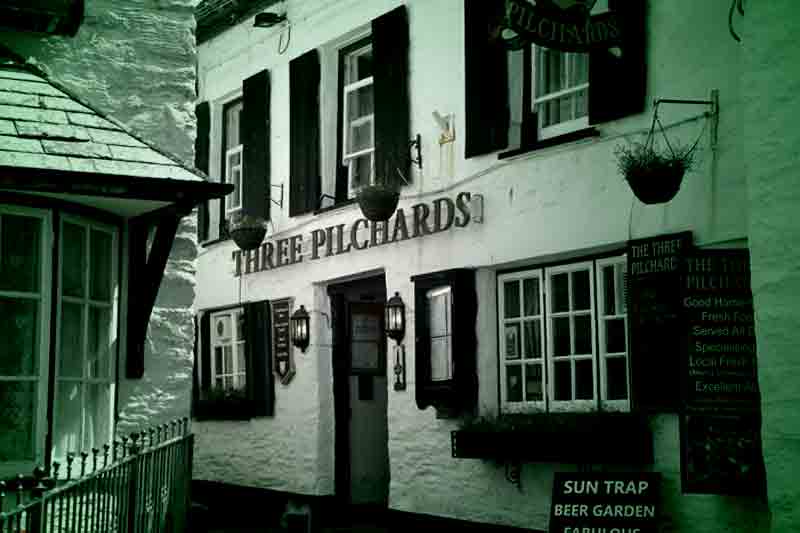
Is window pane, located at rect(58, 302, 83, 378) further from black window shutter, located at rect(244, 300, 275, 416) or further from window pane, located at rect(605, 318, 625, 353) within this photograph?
black window shutter, located at rect(244, 300, 275, 416)

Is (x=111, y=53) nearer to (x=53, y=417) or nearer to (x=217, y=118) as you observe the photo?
(x=53, y=417)

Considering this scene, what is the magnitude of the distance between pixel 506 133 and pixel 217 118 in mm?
6405

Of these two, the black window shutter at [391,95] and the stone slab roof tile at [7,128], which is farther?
the black window shutter at [391,95]

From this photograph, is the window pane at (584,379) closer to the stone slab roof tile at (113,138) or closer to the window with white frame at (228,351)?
the stone slab roof tile at (113,138)

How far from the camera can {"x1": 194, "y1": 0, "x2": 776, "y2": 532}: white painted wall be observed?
28.9 feet

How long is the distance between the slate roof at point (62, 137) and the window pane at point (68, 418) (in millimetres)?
1516

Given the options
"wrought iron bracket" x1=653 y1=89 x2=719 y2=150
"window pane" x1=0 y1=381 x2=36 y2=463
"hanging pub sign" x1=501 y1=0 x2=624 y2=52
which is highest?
"hanging pub sign" x1=501 y1=0 x2=624 y2=52

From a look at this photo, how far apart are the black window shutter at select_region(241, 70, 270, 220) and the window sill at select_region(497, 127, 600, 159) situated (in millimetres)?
4656

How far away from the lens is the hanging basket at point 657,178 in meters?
8.56

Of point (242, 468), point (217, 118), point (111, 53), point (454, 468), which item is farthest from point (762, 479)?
point (217, 118)

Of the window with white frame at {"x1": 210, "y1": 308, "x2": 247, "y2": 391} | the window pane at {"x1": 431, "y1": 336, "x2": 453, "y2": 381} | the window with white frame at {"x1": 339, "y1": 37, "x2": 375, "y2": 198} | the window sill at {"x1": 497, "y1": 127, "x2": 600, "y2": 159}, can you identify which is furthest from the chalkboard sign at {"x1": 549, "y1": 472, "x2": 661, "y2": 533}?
the window with white frame at {"x1": 210, "y1": 308, "x2": 247, "y2": 391}

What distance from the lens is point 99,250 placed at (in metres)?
8.25

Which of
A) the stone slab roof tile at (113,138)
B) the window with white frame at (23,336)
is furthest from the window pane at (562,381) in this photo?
the window with white frame at (23,336)

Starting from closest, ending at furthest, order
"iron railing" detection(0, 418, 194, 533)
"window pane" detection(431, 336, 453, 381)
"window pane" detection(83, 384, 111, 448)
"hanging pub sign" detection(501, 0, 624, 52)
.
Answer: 1. "iron railing" detection(0, 418, 194, 533)
2. "window pane" detection(83, 384, 111, 448)
3. "hanging pub sign" detection(501, 0, 624, 52)
4. "window pane" detection(431, 336, 453, 381)
